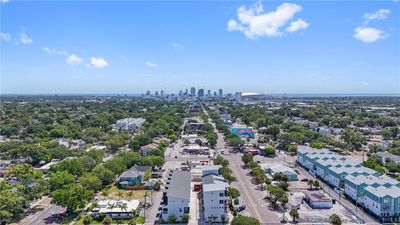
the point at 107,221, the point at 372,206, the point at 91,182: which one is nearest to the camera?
the point at 107,221

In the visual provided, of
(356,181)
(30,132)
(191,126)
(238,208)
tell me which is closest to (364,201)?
(356,181)

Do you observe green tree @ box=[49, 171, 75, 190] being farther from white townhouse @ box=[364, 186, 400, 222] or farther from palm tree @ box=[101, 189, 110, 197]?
white townhouse @ box=[364, 186, 400, 222]

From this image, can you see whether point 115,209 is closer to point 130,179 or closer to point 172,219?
point 172,219

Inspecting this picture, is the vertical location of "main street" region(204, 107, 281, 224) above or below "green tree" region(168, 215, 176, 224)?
below

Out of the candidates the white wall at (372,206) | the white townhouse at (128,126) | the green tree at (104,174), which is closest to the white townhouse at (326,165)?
the white wall at (372,206)

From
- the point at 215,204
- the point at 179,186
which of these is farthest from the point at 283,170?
the point at 179,186

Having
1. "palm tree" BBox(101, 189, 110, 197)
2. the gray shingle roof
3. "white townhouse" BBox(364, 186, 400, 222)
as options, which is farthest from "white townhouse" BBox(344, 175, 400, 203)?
"palm tree" BBox(101, 189, 110, 197)
